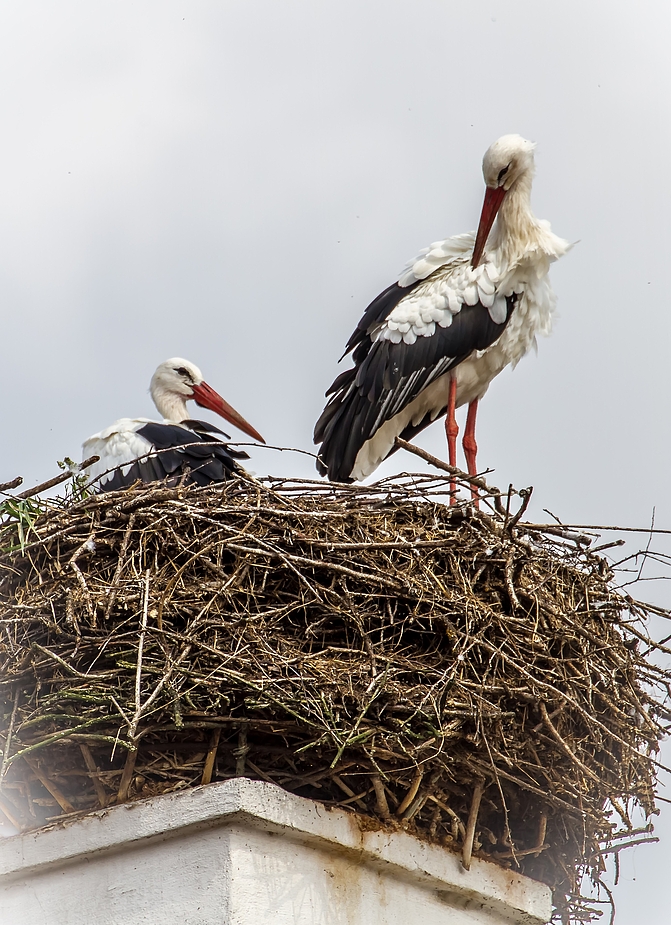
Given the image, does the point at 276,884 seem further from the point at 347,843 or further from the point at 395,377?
the point at 395,377

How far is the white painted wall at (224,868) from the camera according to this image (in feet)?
11.1

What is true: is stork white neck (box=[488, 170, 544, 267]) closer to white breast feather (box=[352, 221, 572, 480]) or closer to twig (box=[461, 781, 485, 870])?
white breast feather (box=[352, 221, 572, 480])

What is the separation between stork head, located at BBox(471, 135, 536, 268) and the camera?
6102 millimetres

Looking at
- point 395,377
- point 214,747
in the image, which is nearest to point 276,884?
point 214,747

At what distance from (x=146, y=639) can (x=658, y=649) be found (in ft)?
5.56

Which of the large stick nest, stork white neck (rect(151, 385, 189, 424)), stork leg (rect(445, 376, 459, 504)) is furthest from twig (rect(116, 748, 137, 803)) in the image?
stork white neck (rect(151, 385, 189, 424))

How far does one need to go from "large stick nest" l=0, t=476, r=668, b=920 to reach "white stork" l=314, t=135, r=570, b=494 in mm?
1811

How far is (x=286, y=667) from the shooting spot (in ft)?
11.6

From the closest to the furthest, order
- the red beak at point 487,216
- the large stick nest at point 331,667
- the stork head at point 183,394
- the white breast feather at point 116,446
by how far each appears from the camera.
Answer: the large stick nest at point 331,667 < the white breast feather at point 116,446 < the red beak at point 487,216 < the stork head at point 183,394

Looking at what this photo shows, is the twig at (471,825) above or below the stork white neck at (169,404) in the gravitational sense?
below

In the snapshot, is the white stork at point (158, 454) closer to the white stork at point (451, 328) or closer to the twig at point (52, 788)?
the white stork at point (451, 328)

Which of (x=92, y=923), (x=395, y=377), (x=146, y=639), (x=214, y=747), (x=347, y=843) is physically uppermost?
(x=395, y=377)

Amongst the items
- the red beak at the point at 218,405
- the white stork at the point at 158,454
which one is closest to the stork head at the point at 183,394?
the red beak at the point at 218,405

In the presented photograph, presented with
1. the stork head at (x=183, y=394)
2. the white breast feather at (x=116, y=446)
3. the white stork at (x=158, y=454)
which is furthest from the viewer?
the stork head at (x=183, y=394)
